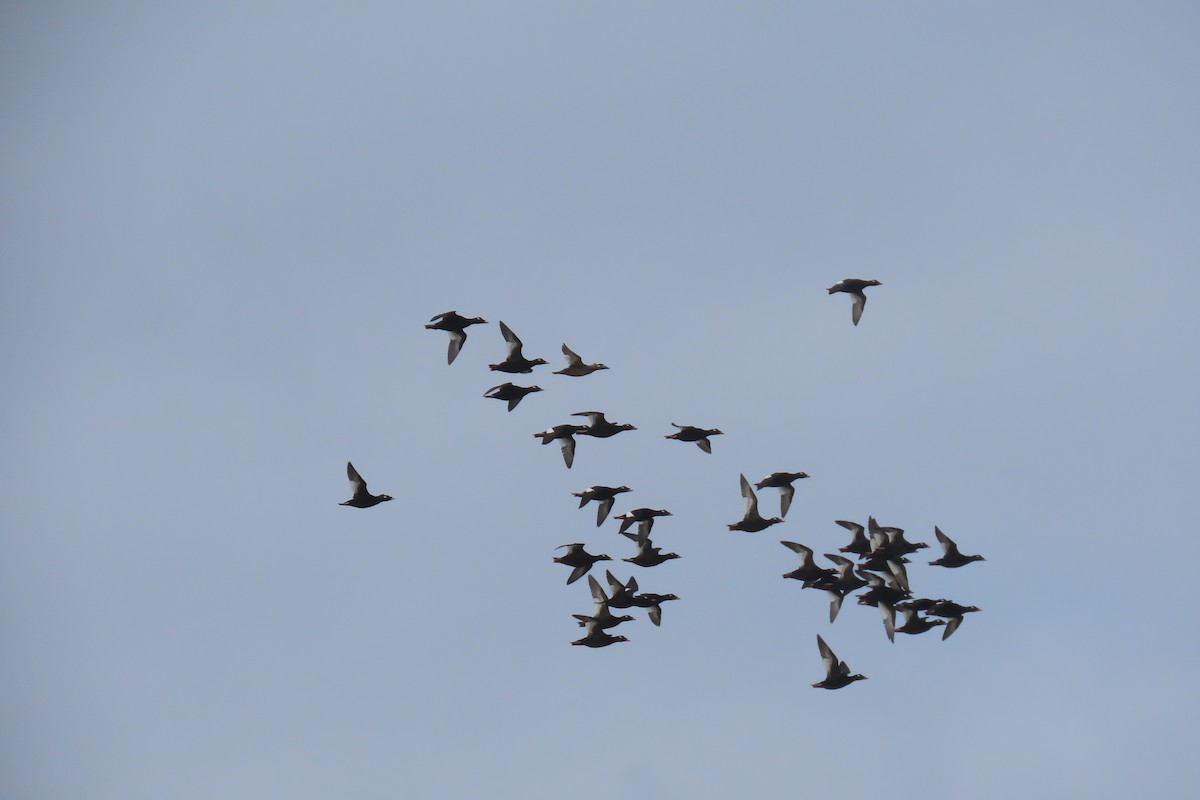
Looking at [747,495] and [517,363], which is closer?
[517,363]

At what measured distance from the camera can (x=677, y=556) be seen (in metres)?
60.9

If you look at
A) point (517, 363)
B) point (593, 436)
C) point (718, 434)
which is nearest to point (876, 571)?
point (718, 434)

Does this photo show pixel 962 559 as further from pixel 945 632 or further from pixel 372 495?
pixel 372 495

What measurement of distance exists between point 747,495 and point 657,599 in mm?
5941

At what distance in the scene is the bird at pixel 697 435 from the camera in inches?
2416

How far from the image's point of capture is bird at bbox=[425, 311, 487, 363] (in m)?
57.5

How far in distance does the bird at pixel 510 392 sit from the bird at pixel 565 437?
1904 millimetres

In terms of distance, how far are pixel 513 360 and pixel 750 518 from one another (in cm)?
1167

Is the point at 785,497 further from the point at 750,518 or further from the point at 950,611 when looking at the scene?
the point at 950,611

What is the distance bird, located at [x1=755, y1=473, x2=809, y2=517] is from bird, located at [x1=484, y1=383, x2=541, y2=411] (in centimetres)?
1054

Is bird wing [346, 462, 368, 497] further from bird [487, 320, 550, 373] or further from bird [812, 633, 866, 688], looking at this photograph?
bird [812, 633, 866, 688]

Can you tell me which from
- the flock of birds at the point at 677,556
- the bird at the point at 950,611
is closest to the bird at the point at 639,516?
the flock of birds at the point at 677,556

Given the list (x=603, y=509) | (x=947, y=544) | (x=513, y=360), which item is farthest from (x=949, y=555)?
(x=513, y=360)

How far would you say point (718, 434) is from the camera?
203 feet
